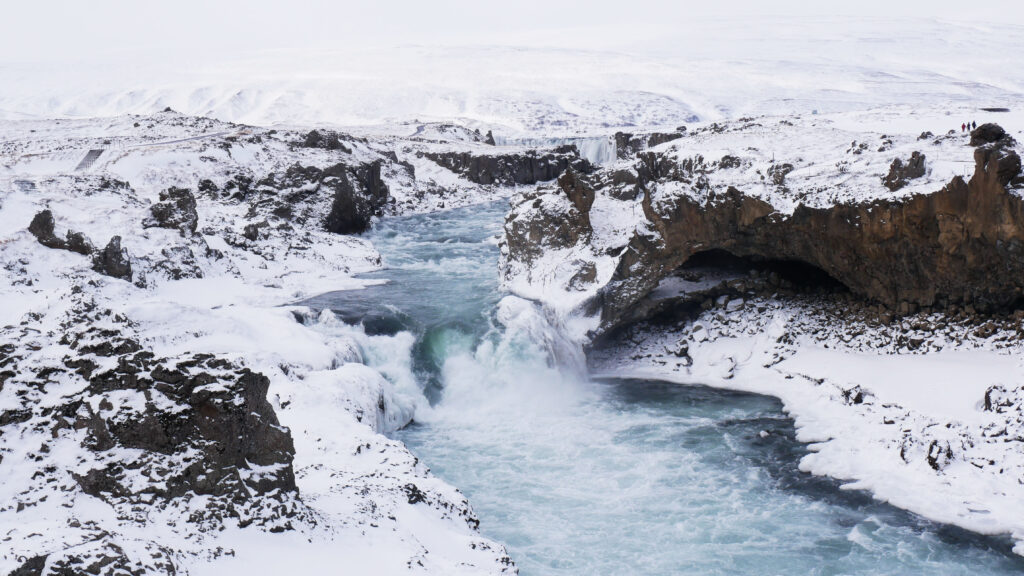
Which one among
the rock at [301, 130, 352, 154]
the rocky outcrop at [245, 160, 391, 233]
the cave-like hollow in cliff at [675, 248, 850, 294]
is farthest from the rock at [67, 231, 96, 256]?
the rock at [301, 130, 352, 154]

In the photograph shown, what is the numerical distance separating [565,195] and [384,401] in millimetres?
11705

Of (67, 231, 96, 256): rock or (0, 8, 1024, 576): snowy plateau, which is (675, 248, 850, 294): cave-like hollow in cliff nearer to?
(0, 8, 1024, 576): snowy plateau

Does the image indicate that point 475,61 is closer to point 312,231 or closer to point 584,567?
point 312,231

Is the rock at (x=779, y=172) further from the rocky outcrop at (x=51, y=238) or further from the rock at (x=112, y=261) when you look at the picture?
the rocky outcrop at (x=51, y=238)

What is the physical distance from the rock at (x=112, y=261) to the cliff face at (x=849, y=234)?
1512cm

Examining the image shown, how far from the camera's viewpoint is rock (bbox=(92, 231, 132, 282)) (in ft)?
88.5

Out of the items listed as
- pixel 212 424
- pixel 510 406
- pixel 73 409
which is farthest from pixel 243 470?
pixel 510 406

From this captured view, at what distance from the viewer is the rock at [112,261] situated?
88.5ft

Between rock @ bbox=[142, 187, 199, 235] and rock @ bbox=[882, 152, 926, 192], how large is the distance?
87.6 feet

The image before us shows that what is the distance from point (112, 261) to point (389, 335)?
11.0 meters

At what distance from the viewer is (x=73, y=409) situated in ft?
35.0

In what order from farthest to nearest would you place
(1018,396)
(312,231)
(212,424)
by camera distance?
1. (312,231)
2. (1018,396)
3. (212,424)

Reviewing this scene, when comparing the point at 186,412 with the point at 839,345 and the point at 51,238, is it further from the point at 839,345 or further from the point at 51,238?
the point at 51,238

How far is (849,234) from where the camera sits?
21.9 m
